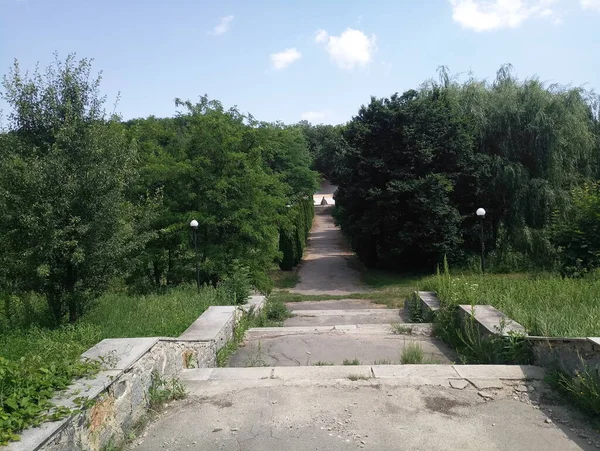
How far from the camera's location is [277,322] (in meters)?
10.5

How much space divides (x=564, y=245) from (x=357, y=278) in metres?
9.46

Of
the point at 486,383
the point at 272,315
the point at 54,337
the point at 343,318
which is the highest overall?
the point at 54,337

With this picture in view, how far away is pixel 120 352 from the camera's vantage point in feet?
13.4

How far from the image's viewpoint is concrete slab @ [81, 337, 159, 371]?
375cm

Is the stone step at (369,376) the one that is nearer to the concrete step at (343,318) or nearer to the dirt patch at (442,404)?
the dirt patch at (442,404)

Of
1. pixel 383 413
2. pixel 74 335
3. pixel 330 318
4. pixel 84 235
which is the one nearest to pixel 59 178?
pixel 84 235

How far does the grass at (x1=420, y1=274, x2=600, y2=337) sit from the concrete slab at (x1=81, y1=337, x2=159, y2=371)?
3.85 meters

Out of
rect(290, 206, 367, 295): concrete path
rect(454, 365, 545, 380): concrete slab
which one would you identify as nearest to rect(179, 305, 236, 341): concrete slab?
rect(454, 365, 545, 380): concrete slab

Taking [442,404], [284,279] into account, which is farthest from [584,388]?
[284,279]

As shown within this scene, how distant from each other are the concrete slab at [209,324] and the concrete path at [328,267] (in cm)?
1153

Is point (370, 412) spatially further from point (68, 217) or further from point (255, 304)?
point (255, 304)

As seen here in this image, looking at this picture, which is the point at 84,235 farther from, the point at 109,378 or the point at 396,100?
the point at 396,100

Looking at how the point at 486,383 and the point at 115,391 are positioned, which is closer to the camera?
the point at 115,391

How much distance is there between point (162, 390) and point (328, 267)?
21081 mm
